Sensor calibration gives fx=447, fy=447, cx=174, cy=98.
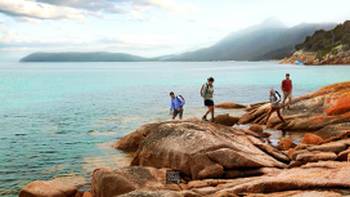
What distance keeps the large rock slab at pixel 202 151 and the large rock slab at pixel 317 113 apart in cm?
975

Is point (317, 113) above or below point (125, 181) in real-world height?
below

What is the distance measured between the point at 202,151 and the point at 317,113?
1725 cm

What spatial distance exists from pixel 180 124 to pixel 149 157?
1.74 m

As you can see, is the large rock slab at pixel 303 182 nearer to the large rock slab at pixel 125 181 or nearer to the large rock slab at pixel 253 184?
the large rock slab at pixel 253 184

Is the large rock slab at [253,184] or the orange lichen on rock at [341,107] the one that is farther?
the orange lichen on rock at [341,107]

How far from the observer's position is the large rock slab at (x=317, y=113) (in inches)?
1038

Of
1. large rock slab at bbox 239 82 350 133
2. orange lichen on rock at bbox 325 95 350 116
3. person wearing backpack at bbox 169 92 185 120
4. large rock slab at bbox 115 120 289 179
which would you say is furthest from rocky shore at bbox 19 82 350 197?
person wearing backpack at bbox 169 92 185 120

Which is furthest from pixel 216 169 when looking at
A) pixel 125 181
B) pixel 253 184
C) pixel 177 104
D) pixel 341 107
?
pixel 341 107

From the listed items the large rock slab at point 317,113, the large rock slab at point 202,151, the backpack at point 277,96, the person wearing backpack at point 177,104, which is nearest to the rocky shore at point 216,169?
the large rock slab at point 202,151

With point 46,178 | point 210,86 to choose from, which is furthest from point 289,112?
→ point 46,178

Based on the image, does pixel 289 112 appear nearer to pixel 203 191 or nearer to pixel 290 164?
pixel 290 164

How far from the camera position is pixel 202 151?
1531 centimetres

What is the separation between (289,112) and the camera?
3234 centimetres

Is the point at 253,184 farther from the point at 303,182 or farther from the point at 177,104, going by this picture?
the point at 177,104
